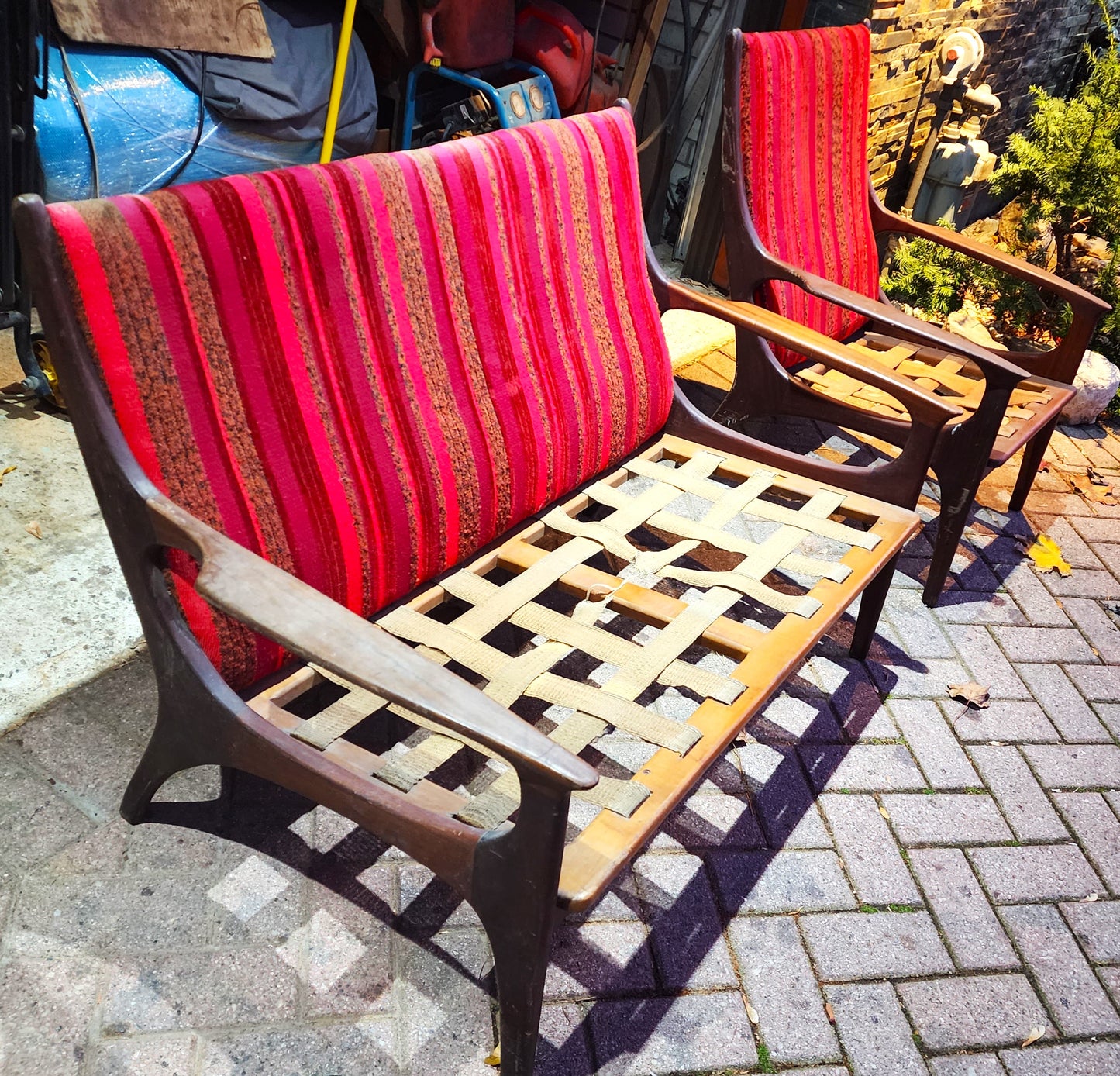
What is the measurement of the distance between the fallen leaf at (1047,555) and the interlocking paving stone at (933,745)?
41.3 inches

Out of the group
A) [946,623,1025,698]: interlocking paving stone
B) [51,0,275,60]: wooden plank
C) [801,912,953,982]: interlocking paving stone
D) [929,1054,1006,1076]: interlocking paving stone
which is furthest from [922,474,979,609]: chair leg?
[51,0,275,60]: wooden plank

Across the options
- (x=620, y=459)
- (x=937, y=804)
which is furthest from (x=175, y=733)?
(x=937, y=804)

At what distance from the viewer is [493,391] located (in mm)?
2209

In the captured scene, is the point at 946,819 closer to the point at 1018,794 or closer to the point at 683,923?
the point at 1018,794

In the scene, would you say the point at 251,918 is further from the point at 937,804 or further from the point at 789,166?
the point at 789,166

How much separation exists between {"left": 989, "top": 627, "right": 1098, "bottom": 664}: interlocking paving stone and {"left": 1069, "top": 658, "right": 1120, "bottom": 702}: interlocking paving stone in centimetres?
4

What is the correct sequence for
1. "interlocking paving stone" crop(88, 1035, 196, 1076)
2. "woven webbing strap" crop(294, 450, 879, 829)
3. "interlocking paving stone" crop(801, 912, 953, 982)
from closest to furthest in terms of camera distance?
1. "interlocking paving stone" crop(88, 1035, 196, 1076)
2. "woven webbing strap" crop(294, 450, 879, 829)
3. "interlocking paving stone" crop(801, 912, 953, 982)

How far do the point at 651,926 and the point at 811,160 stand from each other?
243 cm

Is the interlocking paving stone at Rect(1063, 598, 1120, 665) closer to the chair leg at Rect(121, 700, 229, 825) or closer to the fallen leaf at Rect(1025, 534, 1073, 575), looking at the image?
the fallen leaf at Rect(1025, 534, 1073, 575)

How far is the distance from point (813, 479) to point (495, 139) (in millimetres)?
1203

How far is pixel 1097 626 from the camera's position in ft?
11.0

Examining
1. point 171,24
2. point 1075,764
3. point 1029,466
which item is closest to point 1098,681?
point 1075,764

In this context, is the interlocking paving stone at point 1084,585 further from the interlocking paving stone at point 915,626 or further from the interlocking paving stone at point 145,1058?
the interlocking paving stone at point 145,1058

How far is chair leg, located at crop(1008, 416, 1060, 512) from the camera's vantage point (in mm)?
3596
